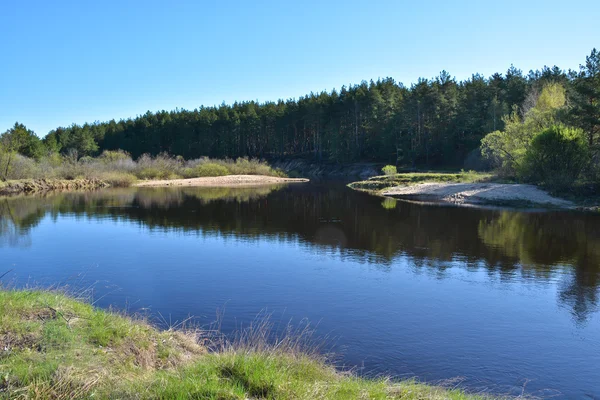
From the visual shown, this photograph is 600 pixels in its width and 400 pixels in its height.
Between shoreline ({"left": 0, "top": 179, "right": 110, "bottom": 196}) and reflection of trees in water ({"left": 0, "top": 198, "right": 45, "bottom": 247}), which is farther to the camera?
shoreline ({"left": 0, "top": 179, "right": 110, "bottom": 196})

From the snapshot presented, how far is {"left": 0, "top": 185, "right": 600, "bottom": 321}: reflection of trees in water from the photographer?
1772 centimetres

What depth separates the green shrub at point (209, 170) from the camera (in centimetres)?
7931

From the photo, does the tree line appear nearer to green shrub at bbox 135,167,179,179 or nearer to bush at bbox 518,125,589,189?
bush at bbox 518,125,589,189

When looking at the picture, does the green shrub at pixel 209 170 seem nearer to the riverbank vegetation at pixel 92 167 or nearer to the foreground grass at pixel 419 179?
the riverbank vegetation at pixel 92 167

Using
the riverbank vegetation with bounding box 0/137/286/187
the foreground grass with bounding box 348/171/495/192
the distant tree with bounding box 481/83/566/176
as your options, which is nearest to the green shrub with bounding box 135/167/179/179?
the riverbank vegetation with bounding box 0/137/286/187

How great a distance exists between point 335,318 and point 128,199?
128 ft

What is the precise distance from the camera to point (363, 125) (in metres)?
88.0

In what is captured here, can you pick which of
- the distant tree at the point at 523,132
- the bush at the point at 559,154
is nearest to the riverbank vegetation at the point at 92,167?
the distant tree at the point at 523,132

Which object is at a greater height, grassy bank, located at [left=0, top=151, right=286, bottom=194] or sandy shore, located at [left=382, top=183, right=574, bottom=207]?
grassy bank, located at [left=0, top=151, right=286, bottom=194]

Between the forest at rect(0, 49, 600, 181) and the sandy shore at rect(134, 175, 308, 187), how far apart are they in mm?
16101

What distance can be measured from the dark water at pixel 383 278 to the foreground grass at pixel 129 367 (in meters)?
2.67

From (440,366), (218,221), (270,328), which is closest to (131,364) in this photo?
(270,328)

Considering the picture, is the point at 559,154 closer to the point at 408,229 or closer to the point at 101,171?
the point at 408,229

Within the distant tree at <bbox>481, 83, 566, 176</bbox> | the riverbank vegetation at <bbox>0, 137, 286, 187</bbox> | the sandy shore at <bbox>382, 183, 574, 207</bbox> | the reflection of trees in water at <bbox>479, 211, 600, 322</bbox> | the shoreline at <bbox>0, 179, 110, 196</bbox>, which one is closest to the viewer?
the reflection of trees in water at <bbox>479, 211, 600, 322</bbox>
